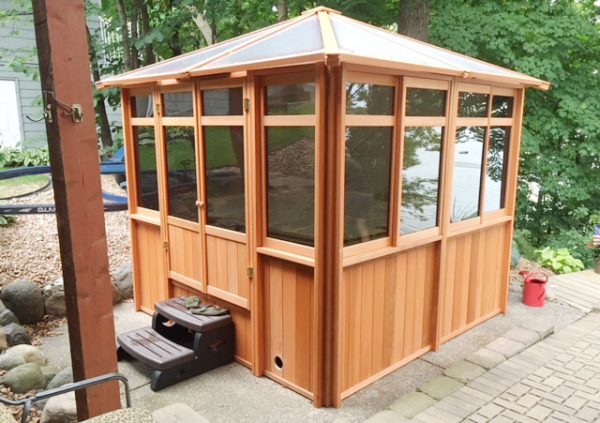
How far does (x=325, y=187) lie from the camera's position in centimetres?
303

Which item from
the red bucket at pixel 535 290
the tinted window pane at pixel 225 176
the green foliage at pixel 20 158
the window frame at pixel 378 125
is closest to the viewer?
the window frame at pixel 378 125

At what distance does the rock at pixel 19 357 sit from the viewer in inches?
138

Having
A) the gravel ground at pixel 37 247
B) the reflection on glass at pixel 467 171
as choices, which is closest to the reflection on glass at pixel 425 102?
the reflection on glass at pixel 467 171

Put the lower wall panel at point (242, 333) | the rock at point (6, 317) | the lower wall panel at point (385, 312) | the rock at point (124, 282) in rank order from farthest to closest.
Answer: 1. the rock at point (124, 282)
2. the rock at point (6, 317)
3. the lower wall panel at point (242, 333)
4. the lower wall panel at point (385, 312)

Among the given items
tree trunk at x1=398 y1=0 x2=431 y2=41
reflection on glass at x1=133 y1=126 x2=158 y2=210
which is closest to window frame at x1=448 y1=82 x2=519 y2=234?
reflection on glass at x1=133 y1=126 x2=158 y2=210

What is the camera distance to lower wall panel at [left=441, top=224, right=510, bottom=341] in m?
4.21

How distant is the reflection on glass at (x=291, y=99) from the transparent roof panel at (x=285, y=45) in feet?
0.76

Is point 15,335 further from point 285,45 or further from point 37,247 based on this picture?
point 285,45

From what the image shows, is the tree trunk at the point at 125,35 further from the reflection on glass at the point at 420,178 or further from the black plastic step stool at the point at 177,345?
the reflection on glass at the point at 420,178

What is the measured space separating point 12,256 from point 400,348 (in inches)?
173

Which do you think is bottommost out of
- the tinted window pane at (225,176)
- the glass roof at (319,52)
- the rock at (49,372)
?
the rock at (49,372)

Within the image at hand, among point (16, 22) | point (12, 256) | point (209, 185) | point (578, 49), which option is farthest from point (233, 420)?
point (16, 22)

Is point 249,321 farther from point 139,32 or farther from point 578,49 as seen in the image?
point 578,49

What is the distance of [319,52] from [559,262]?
5.58m
